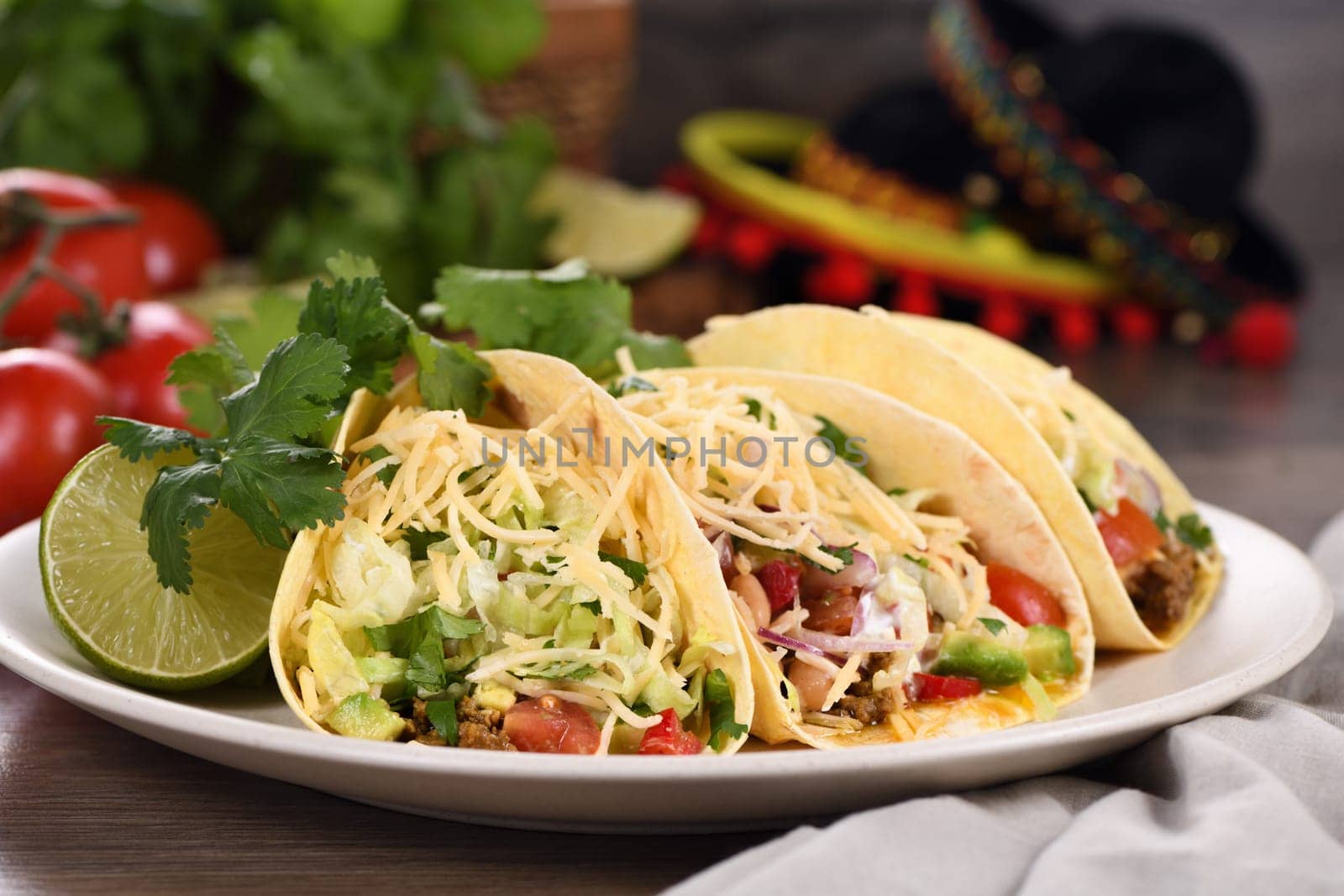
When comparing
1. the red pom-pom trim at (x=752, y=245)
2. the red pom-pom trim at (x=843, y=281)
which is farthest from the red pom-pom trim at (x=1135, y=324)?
the red pom-pom trim at (x=752, y=245)

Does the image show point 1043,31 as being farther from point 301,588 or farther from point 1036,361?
point 301,588

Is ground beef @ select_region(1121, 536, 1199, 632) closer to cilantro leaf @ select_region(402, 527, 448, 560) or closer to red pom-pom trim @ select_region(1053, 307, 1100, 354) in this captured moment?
cilantro leaf @ select_region(402, 527, 448, 560)

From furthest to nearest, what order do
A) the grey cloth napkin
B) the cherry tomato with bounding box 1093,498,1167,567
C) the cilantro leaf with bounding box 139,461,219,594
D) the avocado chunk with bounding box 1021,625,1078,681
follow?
the cherry tomato with bounding box 1093,498,1167,567 < the avocado chunk with bounding box 1021,625,1078,681 < the cilantro leaf with bounding box 139,461,219,594 < the grey cloth napkin

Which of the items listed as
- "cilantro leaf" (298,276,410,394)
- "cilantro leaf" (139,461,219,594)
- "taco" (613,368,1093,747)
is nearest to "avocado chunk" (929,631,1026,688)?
"taco" (613,368,1093,747)

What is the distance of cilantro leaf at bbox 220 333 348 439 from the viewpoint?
72.6 inches

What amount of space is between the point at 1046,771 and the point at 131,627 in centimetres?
123

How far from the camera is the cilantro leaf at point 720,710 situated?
68.6 inches

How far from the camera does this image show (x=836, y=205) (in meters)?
5.45

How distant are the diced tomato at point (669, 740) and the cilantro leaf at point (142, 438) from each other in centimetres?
76

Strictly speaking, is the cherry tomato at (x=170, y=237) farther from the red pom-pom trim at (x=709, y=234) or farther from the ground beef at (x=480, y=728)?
the ground beef at (x=480, y=728)

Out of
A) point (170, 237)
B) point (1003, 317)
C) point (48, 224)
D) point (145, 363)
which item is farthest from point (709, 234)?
point (145, 363)

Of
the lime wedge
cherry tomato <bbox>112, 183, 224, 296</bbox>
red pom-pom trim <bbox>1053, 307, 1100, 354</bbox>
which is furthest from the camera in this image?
red pom-pom trim <bbox>1053, 307, 1100, 354</bbox>

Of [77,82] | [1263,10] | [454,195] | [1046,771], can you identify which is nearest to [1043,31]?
[1263,10]

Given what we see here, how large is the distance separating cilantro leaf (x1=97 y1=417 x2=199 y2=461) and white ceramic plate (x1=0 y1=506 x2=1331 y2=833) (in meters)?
0.29
